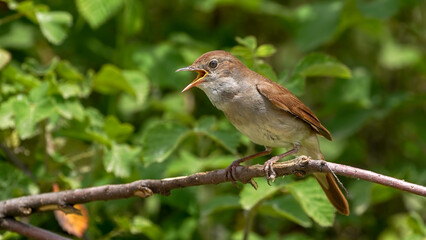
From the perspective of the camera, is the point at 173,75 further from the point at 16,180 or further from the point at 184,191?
the point at 16,180

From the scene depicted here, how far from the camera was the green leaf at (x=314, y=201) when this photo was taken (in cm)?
323

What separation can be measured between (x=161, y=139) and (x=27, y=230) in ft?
3.03

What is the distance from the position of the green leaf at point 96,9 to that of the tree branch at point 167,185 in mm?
1503

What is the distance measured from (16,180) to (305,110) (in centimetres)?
167

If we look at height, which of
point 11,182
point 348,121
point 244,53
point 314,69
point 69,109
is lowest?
point 348,121

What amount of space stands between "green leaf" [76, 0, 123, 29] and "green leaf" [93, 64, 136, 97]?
0.31 metres

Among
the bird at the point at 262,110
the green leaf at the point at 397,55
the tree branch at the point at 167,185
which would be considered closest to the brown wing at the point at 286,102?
the bird at the point at 262,110

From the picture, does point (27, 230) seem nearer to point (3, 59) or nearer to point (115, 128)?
point (115, 128)

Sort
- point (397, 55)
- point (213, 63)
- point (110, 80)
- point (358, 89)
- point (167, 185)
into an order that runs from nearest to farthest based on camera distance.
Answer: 1. point (167, 185)
2. point (213, 63)
3. point (110, 80)
4. point (358, 89)
5. point (397, 55)

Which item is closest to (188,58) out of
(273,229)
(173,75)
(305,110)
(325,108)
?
(173,75)

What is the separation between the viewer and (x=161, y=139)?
11.6 ft

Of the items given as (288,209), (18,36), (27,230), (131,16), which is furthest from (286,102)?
(18,36)

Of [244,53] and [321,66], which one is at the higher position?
[244,53]

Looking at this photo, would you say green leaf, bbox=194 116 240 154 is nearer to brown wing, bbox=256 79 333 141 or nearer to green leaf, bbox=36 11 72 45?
brown wing, bbox=256 79 333 141
